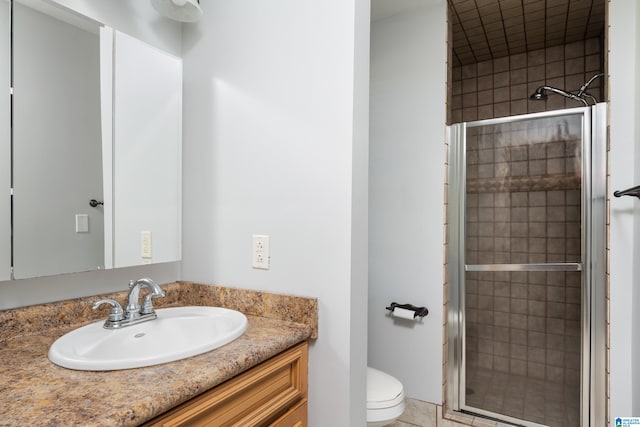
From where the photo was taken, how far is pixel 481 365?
7.14 ft

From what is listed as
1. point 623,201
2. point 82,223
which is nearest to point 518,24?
point 623,201

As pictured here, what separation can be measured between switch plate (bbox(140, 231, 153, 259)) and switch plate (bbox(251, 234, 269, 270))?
1.42 ft

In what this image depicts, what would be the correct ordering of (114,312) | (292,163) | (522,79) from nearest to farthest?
(114,312) → (292,163) → (522,79)

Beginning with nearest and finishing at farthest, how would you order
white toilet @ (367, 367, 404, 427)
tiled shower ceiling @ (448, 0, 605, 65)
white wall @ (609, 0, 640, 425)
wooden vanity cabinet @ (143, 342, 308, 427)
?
wooden vanity cabinet @ (143, 342, 308, 427), white toilet @ (367, 367, 404, 427), white wall @ (609, 0, 640, 425), tiled shower ceiling @ (448, 0, 605, 65)

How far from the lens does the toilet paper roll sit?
207 centimetres

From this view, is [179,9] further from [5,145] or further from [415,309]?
[415,309]

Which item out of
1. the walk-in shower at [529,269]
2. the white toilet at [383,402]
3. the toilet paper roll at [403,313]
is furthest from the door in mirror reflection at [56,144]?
the walk-in shower at [529,269]

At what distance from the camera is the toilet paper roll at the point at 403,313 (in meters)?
2.07

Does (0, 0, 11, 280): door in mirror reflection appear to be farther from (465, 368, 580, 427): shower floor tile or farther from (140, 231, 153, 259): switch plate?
(465, 368, 580, 427): shower floor tile

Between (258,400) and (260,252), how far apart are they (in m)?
0.49

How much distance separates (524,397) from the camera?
6.91ft

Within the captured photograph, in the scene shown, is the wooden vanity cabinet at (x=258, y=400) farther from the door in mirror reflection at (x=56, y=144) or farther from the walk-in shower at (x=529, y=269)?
the walk-in shower at (x=529, y=269)

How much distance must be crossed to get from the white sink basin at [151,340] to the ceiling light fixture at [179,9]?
110 centimetres

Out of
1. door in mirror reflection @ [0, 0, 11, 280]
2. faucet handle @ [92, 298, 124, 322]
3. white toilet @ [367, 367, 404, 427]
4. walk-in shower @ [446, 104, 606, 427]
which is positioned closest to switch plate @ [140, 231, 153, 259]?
faucet handle @ [92, 298, 124, 322]
